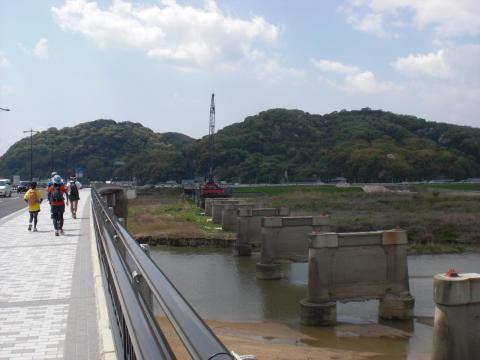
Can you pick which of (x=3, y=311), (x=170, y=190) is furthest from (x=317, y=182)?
(x=3, y=311)

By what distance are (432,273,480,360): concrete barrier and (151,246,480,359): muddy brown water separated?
284 centimetres

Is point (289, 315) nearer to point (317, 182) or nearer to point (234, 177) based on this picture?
point (317, 182)

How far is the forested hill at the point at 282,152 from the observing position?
4203 inches

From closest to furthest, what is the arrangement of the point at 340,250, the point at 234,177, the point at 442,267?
the point at 340,250, the point at 442,267, the point at 234,177

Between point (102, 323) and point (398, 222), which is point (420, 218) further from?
point (102, 323)

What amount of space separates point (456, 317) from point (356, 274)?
5.93 meters

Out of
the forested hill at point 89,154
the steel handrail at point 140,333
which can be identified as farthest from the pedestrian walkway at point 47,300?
the forested hill at point 89,154

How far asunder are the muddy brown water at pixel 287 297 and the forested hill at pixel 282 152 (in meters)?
78.5

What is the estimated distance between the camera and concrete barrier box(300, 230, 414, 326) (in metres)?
15.9

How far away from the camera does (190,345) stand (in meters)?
1.64

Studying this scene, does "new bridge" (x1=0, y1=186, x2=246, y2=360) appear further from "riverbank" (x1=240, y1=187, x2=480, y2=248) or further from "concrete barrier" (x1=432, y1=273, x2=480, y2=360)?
"riverbank" (x1=240, y1=187, x2=480, y2=248)

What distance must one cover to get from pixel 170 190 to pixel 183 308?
100 m

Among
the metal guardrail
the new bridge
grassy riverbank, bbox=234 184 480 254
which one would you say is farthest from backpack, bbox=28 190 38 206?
grassy riverbank, bbox=234 184 480 254

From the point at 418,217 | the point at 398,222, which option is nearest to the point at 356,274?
the point at 398,222
